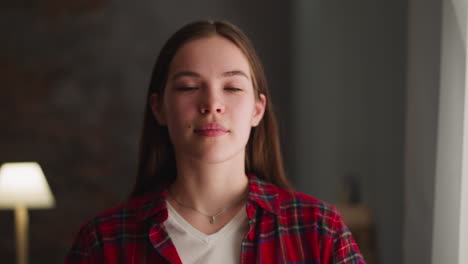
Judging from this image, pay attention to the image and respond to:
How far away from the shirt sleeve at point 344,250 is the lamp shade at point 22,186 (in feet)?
7.33

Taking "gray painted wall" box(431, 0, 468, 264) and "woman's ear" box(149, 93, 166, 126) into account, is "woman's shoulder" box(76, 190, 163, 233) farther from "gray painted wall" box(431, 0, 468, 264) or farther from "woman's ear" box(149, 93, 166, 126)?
"gray painted wall" box(431, 0, 468, 264)

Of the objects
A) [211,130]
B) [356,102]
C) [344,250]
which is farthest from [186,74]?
[356,102]

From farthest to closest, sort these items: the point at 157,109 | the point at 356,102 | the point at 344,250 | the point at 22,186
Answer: the point at 22,186, the point at 356,102, the point at 157,109, the point at 344,250

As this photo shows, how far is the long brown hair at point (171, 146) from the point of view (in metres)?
1.15

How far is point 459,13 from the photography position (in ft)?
3.81

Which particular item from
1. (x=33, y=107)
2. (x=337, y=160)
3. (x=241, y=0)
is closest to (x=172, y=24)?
(x=241, y=0)

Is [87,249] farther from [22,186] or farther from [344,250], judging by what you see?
[22,186]

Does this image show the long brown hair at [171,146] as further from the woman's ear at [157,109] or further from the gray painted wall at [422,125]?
the gray painted wall at [422,125]

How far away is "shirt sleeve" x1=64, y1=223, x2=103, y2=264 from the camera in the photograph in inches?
42.2

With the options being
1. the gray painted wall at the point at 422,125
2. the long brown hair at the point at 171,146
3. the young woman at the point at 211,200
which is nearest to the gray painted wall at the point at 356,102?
the gray painted wall at the point at 422,125

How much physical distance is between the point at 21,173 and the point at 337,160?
5.61 ft

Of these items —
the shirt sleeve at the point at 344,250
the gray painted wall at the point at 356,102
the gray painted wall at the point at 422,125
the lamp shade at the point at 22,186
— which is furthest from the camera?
the lamp shade at the point at 22,186

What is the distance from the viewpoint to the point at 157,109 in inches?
46.1

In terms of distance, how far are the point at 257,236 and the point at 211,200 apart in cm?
13
